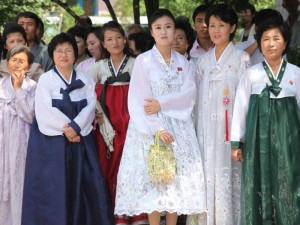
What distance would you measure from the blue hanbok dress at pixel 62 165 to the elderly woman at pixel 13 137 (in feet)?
0.63

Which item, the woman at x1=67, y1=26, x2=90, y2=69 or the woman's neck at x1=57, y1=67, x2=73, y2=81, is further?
the woman at x1=67, y1=26, x2=90, y2=69

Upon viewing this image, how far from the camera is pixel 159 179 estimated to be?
507 cm

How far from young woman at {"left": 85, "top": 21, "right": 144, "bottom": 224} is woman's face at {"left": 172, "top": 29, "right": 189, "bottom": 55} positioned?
47 centimetres

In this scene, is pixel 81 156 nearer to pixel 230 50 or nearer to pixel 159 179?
pixel 159 179

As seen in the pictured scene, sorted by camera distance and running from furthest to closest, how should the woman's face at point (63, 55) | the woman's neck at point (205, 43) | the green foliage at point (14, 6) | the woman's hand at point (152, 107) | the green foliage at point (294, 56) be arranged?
the green foliage at point (14, 6)
the green foliage at point (294, 56)
the woman's neck at point (205, 43)
the woman's face at point (63, 55)
the woman's hand at point (152, 107)

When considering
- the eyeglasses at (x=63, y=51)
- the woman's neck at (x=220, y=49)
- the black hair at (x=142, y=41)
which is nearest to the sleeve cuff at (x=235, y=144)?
the woman's neck at (x=220, y=49)

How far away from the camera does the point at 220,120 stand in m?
5.27

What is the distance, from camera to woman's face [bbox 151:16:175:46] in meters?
5.29

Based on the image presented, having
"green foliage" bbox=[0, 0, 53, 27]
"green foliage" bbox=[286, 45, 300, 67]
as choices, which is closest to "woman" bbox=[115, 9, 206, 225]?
"green foliage" bbox=[286, 45, 300, 67]

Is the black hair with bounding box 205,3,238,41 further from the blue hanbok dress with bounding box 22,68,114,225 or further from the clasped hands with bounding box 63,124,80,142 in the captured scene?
the clasped hands with bounding box 63,124,80,142

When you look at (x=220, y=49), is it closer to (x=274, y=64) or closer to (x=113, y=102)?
(x=274, y=64)

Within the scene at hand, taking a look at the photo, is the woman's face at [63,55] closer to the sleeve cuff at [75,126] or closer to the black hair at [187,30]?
the sleeve cuff at [75,126]

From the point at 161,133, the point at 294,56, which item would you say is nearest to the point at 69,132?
the point at 161,133

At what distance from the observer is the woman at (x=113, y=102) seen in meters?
5.68
